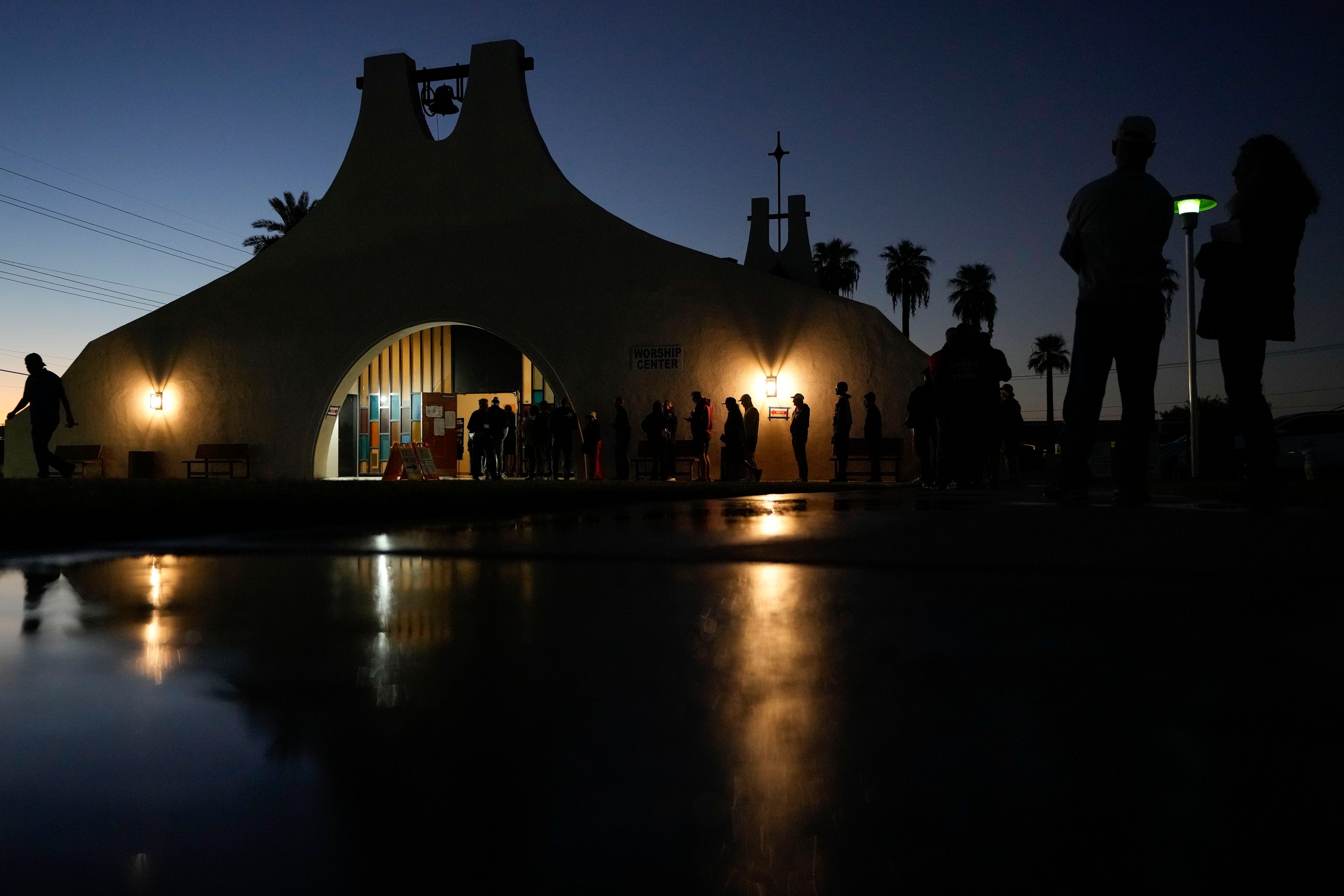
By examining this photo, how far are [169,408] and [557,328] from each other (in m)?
10.9

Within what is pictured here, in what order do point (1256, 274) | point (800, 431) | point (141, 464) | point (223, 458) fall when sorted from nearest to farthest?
point (1256, 274)
point (800, 431)
point (223, 458)
point (141, 464)

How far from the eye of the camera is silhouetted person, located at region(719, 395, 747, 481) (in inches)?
784

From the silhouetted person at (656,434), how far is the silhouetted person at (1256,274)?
1607 centimetres

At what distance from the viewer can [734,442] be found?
20141mm

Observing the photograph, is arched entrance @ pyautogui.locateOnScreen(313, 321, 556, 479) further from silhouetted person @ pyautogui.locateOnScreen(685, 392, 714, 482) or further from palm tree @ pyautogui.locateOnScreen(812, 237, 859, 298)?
palm tree @ pyautogui.locateOnScreen(812, 237, 859, 298)

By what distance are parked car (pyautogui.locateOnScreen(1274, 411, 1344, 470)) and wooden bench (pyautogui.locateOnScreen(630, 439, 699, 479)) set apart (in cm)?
1107

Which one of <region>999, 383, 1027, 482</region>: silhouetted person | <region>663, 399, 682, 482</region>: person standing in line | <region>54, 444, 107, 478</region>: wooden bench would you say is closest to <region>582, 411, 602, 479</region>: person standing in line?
<region>663, 399, 682, 482</region>: person standing in line

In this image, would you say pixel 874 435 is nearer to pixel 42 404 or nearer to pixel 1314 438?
pixel 1314 438

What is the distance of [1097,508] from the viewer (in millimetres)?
4875

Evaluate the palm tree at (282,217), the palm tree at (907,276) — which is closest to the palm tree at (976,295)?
the palm tree at (907,276)

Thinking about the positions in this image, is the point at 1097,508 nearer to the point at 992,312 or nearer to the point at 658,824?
the point at 658,824

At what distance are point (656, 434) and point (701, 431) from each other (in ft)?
3.19

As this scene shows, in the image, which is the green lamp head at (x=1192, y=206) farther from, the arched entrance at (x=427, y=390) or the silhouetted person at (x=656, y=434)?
the arched entrance at (x=427, y=390)

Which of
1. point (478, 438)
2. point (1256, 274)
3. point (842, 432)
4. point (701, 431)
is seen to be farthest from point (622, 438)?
point (1256, 274)
